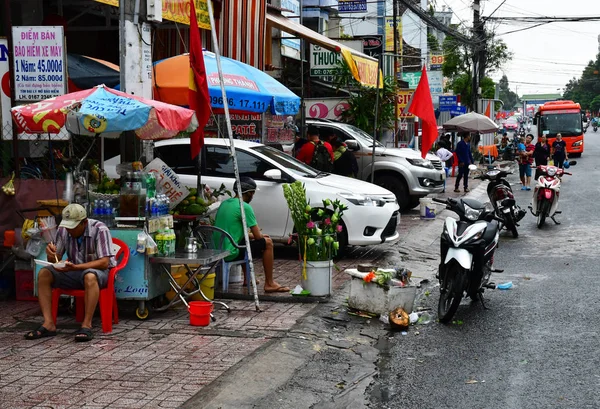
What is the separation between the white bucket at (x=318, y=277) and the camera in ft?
29.5

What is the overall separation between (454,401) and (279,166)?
6705mm

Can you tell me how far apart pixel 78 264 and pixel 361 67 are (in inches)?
422

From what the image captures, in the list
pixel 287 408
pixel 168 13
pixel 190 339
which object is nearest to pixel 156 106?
pixel 190 339

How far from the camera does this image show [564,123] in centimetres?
4506

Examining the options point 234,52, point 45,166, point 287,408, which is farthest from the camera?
point 234,52

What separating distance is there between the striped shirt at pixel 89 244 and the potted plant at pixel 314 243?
2.40 meters

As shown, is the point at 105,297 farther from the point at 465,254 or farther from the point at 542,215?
the point at 542,215

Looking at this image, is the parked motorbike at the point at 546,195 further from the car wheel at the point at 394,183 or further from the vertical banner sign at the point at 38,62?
the vertical banner sign at the point at 38,62

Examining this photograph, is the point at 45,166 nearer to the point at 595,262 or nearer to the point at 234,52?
the point at 234,52

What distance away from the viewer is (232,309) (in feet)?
28.3

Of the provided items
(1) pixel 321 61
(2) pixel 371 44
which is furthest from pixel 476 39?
(1) pixel 321 61

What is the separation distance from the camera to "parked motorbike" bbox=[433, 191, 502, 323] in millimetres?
8148

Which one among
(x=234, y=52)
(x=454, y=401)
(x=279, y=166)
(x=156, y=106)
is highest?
(x=234, y=52)

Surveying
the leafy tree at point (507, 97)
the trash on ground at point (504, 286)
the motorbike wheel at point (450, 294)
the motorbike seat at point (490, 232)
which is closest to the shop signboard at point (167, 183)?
the motorbike wheel at point (450, 294)
